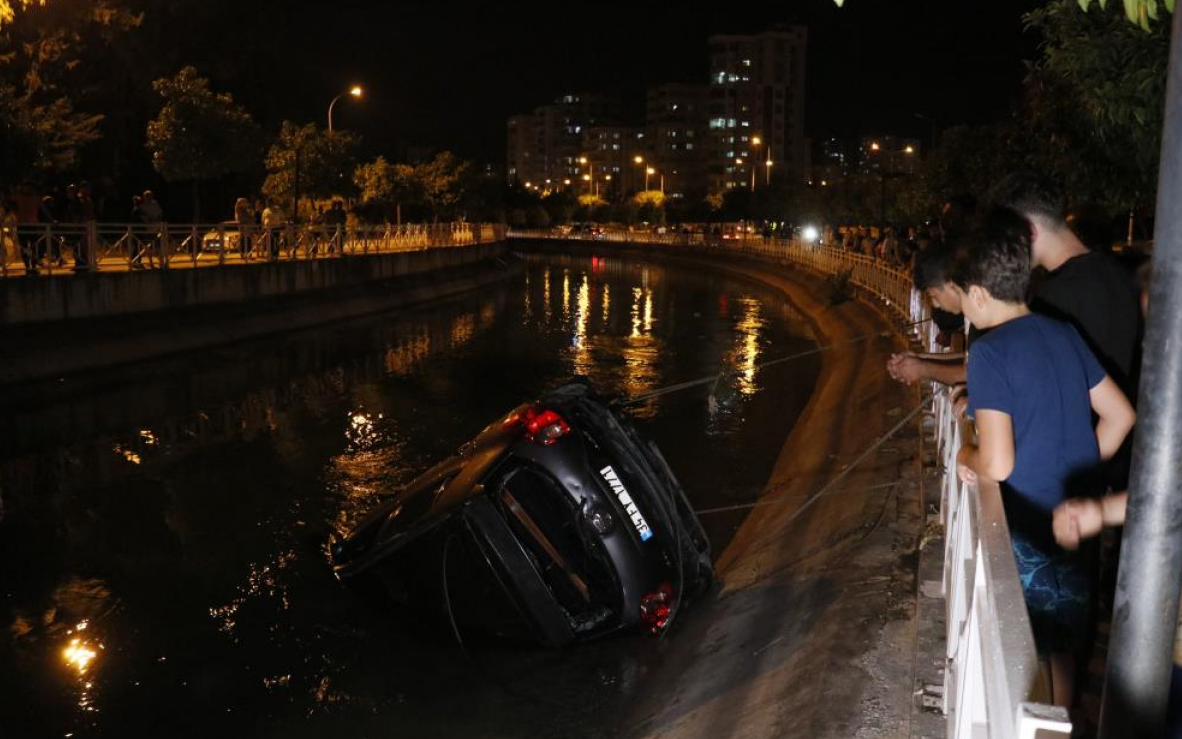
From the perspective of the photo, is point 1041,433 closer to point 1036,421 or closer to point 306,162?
point 1036,421

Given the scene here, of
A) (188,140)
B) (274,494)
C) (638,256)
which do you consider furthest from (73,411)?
(638,256)

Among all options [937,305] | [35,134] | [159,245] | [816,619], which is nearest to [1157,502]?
[937,305]

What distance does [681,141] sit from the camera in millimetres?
175500

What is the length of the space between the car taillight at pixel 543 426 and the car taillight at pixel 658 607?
1.18 metres

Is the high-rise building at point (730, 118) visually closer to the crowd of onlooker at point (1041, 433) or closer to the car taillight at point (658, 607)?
the car taillight at point (658, 607)

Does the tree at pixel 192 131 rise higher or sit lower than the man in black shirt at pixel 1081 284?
higher

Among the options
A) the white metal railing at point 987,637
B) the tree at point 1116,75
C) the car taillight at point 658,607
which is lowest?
the car taillight at point 658,607

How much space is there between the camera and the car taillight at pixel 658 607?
270 inches

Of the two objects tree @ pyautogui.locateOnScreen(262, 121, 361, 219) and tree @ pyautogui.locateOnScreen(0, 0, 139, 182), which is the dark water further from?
tree @ pyautogui.locateOnScreen(262, 121, 361, 219)

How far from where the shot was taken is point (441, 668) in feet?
23.2

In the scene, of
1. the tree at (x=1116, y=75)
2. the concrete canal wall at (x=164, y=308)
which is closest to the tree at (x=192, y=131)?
the concrete canal wall at (x=164, y=308)

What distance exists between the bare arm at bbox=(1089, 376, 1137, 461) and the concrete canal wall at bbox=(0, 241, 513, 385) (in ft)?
55.3

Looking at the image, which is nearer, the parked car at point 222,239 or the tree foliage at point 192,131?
the parked car at point 222,239

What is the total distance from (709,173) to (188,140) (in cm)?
14687
